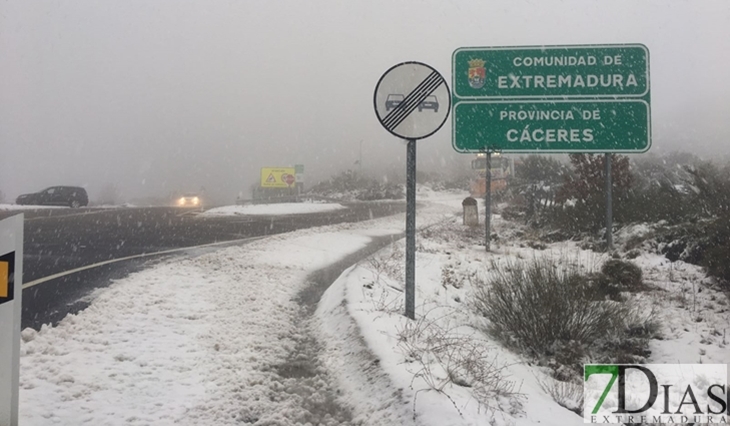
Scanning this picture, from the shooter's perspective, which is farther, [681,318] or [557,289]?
[681,318]

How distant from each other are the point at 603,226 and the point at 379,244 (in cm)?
626

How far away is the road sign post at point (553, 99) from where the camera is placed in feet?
33.8

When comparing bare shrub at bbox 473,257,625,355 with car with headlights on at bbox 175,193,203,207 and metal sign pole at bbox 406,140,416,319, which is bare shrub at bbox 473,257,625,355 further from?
car with headlights on at bbox 175,193,203,207

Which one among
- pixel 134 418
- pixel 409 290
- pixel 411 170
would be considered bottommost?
pixel 134 418

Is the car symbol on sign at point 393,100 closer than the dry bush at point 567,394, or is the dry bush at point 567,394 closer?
the dry bush at point 567,394

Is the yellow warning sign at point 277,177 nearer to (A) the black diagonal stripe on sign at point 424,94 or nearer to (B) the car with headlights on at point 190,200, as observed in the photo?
(B) the car with headlights on at point 190,200

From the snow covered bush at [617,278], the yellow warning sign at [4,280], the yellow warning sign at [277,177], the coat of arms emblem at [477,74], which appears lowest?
the snow covered bush at [617,278]

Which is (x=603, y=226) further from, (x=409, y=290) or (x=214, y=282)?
(x=214, y=282)

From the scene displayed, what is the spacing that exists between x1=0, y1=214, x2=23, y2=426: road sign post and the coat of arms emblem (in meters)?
9.61

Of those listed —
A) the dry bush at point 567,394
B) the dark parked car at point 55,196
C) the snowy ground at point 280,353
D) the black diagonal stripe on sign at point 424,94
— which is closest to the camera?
the snowy ground at point 280,353

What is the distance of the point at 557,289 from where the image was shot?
5.53 m

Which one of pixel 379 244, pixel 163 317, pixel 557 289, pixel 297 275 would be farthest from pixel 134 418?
pixel 379 244

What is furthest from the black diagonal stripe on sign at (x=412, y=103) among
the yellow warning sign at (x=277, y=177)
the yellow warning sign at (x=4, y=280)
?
the yellow warning sign at (x=277, y=177)

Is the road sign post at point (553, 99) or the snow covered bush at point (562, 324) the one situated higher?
the road sign post at point (553, 99)
